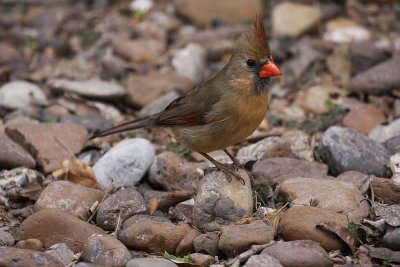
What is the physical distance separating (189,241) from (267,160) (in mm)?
1252

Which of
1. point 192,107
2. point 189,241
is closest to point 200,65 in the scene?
point 192,107

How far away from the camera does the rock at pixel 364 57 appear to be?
23.2 feet

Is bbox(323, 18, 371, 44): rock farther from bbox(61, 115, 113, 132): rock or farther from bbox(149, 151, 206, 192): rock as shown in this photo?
bbox(149, 151, 206, 192): rock

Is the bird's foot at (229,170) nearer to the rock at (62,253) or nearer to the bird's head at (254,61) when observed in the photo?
the bird's head at (254,61)

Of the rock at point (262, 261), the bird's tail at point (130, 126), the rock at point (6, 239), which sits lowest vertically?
the rock at point (6, 239)

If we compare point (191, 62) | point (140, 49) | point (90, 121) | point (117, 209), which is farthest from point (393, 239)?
point (140, 49)

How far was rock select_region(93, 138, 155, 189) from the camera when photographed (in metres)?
5.30

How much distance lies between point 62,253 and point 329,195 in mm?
1658

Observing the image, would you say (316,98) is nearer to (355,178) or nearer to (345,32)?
(345,32)

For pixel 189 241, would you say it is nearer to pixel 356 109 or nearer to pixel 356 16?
pixel 356 109

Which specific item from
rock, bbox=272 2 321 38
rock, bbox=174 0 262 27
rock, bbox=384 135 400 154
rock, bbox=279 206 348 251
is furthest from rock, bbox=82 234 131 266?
rock, bbox=174 0 262 27

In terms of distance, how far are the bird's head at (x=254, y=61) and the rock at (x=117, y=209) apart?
43.8 inches

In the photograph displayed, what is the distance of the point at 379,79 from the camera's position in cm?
663

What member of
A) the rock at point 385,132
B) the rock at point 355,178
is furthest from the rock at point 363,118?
the rock at point 355,178
